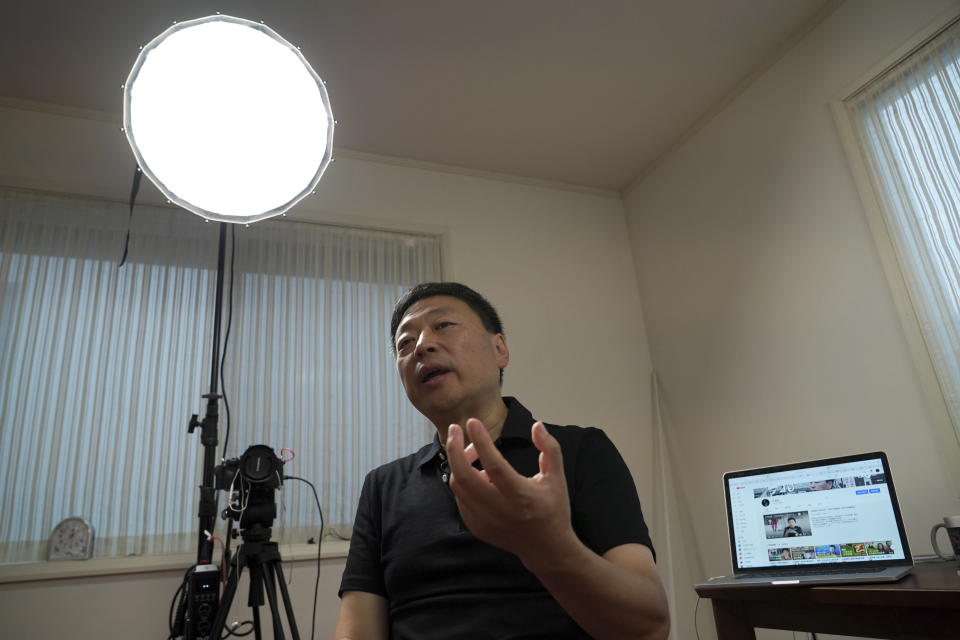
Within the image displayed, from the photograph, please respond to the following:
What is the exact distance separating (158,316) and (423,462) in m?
1.97

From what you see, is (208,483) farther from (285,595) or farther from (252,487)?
(285,595)

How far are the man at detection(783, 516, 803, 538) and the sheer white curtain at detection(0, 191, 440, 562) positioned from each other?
1.62 m

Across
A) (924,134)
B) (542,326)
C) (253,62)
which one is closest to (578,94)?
(542,326)

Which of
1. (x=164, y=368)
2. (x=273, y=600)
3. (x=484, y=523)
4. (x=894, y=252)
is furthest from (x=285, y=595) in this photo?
(x=894, y=252)

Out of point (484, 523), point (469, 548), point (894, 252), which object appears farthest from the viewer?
point (894, 252)

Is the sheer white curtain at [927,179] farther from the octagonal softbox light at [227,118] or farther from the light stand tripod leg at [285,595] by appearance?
the light stand tripod leg at [285,595]

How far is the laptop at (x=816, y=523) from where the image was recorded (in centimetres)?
175

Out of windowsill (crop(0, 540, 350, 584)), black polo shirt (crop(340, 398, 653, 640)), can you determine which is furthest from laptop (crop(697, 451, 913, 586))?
windowsill (crop(0, 540, 350, 584))

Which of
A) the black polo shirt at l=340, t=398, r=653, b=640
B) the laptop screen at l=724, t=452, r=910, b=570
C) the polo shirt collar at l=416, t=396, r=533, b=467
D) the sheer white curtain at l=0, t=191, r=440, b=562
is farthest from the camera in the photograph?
the sheer white curtain at l=0, t=191, r=440, b=562

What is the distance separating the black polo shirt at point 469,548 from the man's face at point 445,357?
10cm

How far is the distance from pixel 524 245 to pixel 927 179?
1.92 m

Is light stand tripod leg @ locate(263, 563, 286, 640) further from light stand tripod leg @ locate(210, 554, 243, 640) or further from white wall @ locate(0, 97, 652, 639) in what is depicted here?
white wall @ locate(0, 97, 652, 639)

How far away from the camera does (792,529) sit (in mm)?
1969

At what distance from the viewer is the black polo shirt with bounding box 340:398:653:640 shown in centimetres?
98
